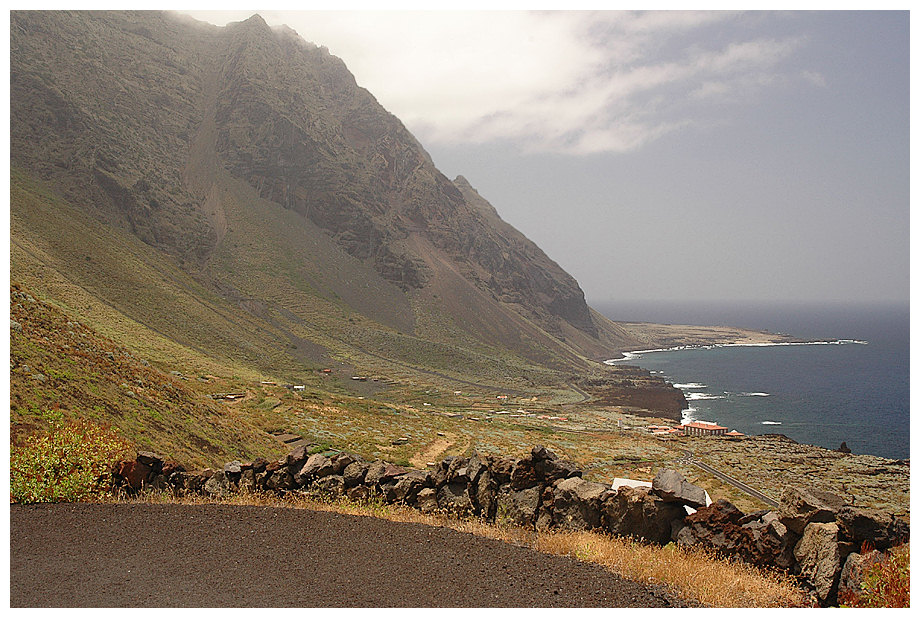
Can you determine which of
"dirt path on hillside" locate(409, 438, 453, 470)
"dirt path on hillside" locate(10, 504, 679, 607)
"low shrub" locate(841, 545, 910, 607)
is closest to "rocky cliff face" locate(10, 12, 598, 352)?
"dirt path on hillside" locate(409, 438, 453, 470)

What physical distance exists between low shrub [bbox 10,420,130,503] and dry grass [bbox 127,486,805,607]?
104cm

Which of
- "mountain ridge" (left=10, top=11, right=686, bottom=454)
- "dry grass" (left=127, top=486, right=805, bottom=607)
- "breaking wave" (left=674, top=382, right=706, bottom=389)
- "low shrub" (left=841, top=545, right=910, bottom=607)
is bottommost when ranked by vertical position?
"breaking wave" (left=674, top=382, right=706, bottom=389)

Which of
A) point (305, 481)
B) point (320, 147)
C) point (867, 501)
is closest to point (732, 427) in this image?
point (867, 501)

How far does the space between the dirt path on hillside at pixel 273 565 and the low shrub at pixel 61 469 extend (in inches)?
19.5

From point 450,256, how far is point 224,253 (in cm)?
6954

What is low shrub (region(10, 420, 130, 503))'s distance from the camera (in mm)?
10047

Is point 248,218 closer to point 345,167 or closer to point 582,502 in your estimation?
point 345,167

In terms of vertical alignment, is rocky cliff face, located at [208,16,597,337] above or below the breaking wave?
above

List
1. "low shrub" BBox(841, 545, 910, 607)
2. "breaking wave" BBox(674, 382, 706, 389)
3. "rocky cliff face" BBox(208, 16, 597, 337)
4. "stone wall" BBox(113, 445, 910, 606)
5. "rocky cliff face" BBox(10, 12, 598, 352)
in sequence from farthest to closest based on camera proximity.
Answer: "rocky cliff face" BBox(208, 16, 597, 337)
"breaking wave" BBox(674, 382, 706, 389)
"rocky cliff face" BBox(10, 12, 598, 352)
"stone wall" BBox(113, 445, 910, 606)
"low shrub" BBox(841, 545, 910, 607)

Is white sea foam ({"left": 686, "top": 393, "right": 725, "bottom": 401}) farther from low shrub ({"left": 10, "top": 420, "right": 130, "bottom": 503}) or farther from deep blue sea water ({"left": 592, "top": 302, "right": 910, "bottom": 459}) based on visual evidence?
low shrub ({"left": 10, "top": 420, "right": 130, "bottom": 503})

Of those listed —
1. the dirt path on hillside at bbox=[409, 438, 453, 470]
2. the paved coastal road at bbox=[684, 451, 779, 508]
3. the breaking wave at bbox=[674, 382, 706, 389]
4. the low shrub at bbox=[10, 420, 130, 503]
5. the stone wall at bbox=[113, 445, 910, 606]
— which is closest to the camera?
the stone wall at bbox=[113, 445, 910, 606]

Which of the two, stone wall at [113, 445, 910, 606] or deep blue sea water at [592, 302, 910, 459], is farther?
deep blue sea water at [592, 302, 910, 459]

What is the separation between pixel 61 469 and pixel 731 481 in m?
39.0

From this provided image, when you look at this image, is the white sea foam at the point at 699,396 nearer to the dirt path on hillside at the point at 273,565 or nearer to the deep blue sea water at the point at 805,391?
the deep blue sea water at the point at 805,391
